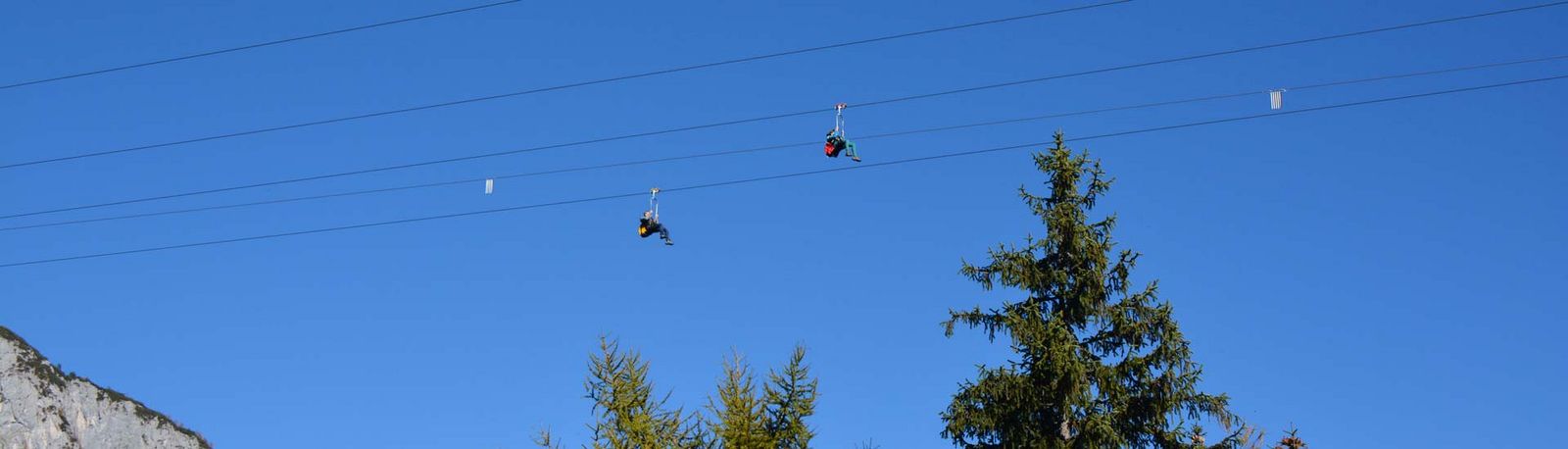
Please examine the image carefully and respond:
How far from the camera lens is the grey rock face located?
105062 mm

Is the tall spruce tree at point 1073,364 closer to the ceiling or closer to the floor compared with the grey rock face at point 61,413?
closer to the floor

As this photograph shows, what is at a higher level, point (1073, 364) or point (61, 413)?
point (61, 413)

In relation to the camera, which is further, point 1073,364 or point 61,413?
point 61,413

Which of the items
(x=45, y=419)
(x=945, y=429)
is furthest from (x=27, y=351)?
(x=945, y=429)

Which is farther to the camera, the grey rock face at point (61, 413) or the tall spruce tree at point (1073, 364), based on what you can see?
the grey rock face at point (61, 413)

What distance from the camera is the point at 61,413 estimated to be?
355ft

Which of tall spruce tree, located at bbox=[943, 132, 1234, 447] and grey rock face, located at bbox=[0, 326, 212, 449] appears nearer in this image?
tall spruce tree, located at bbox=[943, 132, 1234, 447]

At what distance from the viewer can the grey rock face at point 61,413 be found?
105062 mm

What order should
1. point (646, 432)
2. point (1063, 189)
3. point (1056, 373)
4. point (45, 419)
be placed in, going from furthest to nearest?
point (45, 419) → point (1063, 189) → point (1056, 373) → point (646, 432)

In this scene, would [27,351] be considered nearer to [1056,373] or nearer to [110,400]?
[110,400]

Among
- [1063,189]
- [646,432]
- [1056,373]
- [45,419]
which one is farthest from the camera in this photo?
[45,419]

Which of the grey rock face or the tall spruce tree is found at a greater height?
the grey rock face

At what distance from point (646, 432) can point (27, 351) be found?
3742 inches

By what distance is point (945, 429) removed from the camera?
3078 cm
